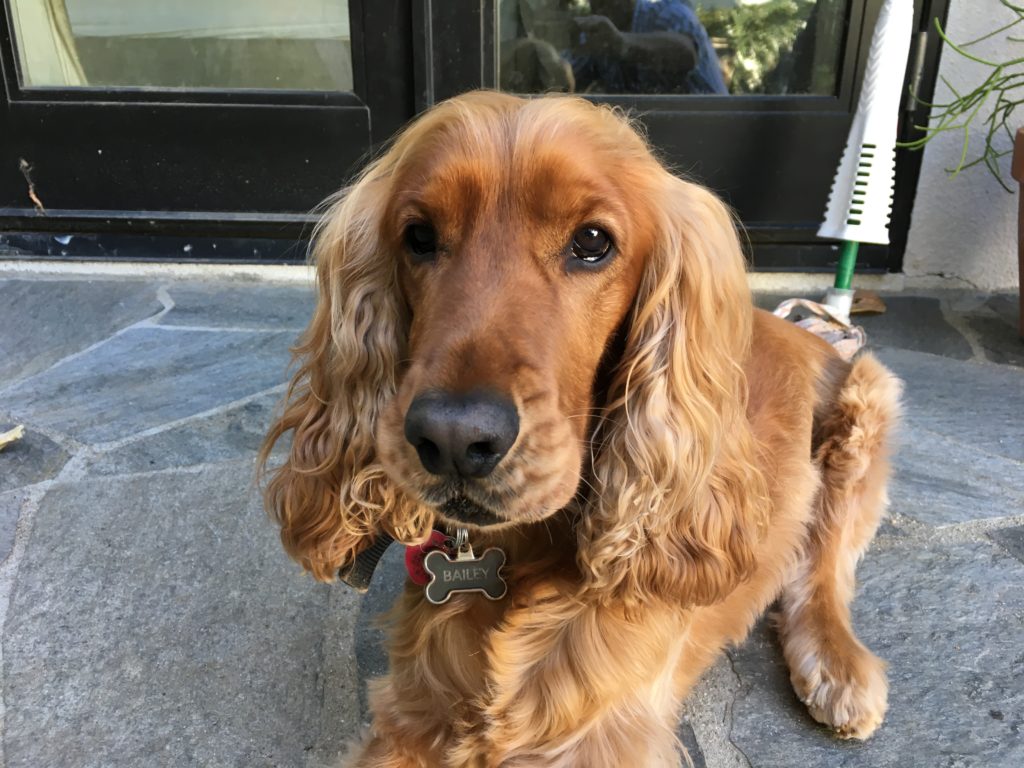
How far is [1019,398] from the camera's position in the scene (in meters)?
2.90

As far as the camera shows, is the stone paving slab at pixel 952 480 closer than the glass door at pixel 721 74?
Yes

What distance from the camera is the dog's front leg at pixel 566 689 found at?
4.65ft

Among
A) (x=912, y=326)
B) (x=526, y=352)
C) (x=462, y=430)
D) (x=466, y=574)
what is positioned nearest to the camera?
(x=462, y=430)

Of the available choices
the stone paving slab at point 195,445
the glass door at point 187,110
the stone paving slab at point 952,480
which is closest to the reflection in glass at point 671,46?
the glass door at point 187,110

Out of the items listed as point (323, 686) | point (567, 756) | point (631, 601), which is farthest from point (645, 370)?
point (323, 686)

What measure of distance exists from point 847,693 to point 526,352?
103cm

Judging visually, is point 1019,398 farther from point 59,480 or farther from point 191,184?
point 191,184

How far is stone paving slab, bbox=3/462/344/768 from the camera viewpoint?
62.7 inches

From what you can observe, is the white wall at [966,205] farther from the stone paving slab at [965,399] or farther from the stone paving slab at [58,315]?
the stone paving slab at [58,315]

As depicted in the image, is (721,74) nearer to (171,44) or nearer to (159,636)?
(171,44)

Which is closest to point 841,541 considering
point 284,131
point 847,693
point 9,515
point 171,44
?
point 847,693

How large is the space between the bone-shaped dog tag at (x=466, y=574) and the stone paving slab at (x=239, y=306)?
2.17 meters

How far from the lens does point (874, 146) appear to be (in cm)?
314

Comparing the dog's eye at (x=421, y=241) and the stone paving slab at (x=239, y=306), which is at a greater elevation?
the dog's eye at (x=421, y=241)
